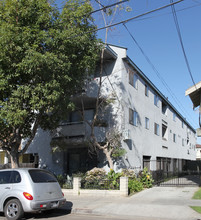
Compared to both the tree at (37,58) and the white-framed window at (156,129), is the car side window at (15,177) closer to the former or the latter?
the tree at (37,58)

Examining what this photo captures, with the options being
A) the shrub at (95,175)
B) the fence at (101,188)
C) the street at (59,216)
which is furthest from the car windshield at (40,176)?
the shrub at (95,175)

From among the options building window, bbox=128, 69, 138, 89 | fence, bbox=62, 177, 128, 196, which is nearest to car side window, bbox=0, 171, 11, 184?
fence, bbox=62, 177, 128, 196

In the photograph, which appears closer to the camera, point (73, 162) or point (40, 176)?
point (40, 176)

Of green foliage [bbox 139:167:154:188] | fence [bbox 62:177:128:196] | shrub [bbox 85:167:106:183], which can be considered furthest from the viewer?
green foliage [bbox 139:167:154:188]

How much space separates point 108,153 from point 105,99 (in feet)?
11.0

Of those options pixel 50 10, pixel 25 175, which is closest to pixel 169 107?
pixel 50 10

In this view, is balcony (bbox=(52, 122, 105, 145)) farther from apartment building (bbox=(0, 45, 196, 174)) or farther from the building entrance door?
the building entrance door

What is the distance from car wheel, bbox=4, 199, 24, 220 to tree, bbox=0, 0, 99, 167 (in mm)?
3694

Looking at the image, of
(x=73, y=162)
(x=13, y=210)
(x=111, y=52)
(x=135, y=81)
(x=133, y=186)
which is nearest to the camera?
(x=13, y=210)

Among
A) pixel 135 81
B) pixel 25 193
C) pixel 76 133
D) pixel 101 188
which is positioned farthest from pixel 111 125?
pixel 25 193

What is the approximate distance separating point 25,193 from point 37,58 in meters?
5.57

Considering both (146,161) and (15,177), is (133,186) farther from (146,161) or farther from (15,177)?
(15,177)

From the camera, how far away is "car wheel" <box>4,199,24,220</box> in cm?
838

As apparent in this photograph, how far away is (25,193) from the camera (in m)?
8.39
